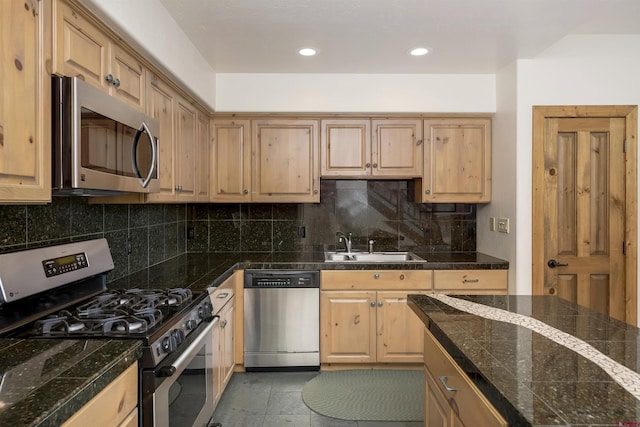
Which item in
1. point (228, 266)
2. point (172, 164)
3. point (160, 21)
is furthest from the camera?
point (228, 266)

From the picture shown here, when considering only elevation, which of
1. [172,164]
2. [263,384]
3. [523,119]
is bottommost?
[263,384]

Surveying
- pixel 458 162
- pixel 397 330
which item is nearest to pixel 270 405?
pixel 397 330

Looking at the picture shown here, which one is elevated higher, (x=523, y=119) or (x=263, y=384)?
(x=523, y=119)

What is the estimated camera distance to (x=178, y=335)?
1.63 meters

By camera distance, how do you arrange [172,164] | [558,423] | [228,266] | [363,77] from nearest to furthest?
[558,423], [172,164], [228,266], [363,77]

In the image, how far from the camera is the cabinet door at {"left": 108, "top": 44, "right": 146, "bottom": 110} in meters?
1.79

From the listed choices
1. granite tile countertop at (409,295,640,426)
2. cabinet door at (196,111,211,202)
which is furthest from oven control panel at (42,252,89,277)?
granite tile countertop at (409,295,640,426)

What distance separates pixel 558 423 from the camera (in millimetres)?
787

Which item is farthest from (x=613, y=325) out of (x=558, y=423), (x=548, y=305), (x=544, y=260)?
(x=544, y=260)

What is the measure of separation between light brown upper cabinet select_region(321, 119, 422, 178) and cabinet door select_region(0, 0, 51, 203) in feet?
7.30

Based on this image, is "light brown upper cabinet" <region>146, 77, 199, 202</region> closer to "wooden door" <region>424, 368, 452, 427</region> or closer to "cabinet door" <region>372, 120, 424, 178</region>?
"cabinet door" <region>372, 120, 424, 178</region>

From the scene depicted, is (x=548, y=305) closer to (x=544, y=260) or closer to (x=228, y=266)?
(x=544, y=260)

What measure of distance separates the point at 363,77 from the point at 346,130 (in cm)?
44

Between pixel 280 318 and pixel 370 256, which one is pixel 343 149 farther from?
pixel 280 318
